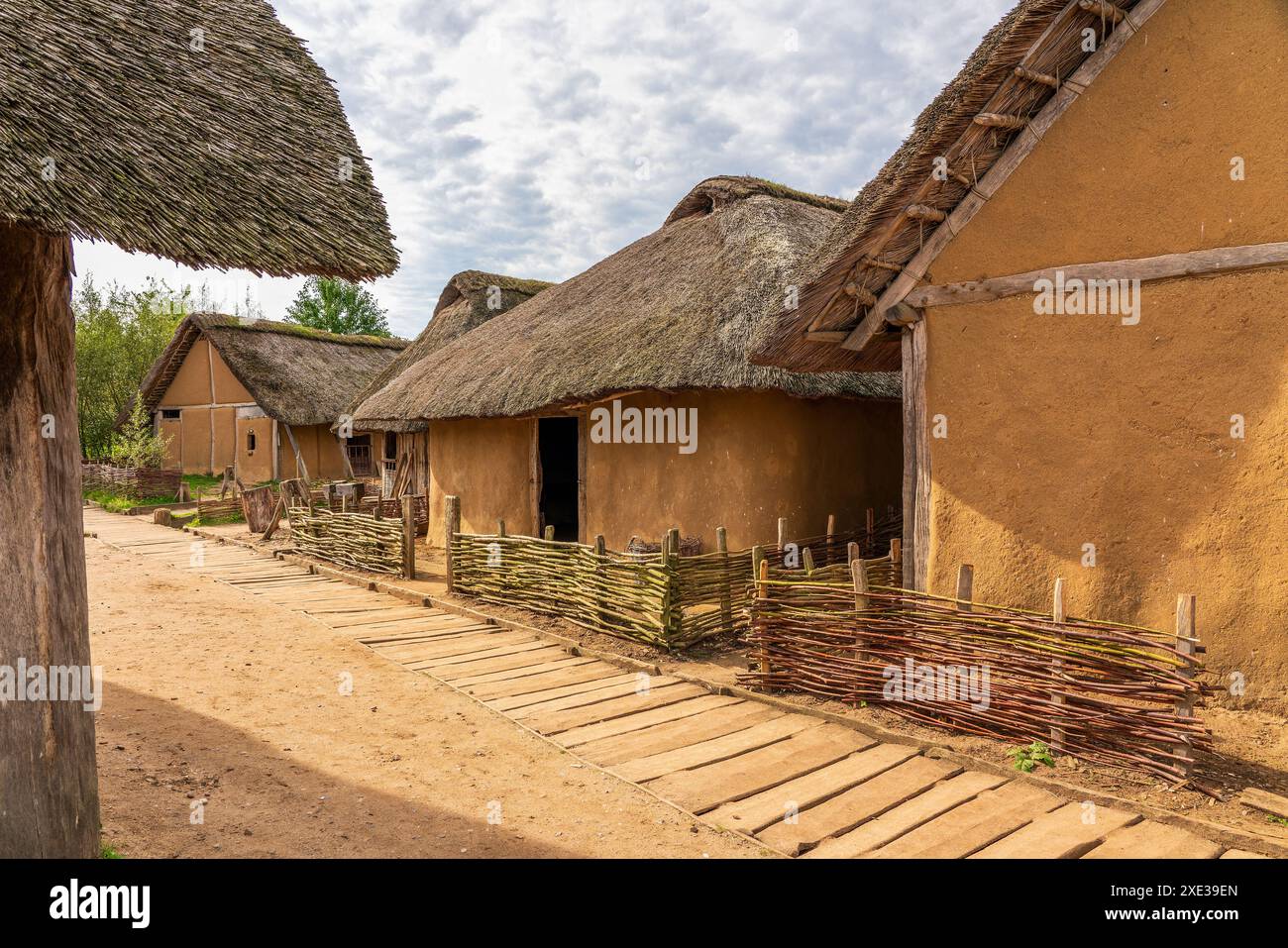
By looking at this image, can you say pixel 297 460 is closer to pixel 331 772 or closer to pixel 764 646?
pixel 331 772

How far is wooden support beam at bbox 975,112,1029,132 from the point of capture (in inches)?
210

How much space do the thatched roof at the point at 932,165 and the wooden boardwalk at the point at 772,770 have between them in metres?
3.11

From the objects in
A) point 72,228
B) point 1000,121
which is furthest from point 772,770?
point 1000,121

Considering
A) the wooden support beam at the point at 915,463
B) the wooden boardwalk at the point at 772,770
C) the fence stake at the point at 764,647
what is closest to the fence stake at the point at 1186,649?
the wooden boardwalk at the point at 772,770

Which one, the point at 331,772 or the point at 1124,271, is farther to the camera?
the point at 1124,271

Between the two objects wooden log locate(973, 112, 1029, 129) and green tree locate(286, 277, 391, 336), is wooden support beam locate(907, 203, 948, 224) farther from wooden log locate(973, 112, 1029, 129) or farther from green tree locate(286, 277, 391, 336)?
green tree locate(286, 277, 391, 336)

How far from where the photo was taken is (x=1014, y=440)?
5.57m

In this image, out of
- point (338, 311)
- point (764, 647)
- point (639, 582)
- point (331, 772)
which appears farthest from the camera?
point (338, 311)

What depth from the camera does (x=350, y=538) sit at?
11781mm

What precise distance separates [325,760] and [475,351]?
30.6ft

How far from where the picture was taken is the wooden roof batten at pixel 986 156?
17.0ft

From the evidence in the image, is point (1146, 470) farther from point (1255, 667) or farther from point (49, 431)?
point (49, 431)

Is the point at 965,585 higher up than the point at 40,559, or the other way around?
the point at 40,559

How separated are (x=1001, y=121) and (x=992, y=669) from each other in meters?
3.70
